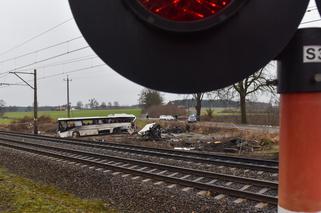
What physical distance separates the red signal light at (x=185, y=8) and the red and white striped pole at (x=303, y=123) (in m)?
0.34

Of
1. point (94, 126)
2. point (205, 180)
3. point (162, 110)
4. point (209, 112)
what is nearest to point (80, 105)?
point (162, 110)

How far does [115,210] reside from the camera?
8.46m

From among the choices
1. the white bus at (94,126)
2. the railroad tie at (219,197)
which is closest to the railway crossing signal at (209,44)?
the railroad tie at (219,197)

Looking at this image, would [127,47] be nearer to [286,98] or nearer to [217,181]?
[286,98]

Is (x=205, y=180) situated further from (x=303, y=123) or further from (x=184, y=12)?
(x=184, y=12)

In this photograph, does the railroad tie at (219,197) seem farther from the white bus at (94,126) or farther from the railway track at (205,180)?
the white bus at (94,126)

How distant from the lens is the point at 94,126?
3747 centimetres

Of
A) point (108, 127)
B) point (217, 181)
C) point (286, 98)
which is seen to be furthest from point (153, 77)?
point (108, 127)

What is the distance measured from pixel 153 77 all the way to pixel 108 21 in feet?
0.70

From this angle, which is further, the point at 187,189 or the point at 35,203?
the point at 187,189

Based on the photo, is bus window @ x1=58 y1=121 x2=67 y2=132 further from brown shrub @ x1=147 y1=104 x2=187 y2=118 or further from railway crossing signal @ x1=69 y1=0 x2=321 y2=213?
brown shrub @ x1=147 y1=104 x2=187 y2=118

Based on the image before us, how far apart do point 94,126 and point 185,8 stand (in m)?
36.9

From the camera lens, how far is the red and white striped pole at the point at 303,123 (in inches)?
53.1

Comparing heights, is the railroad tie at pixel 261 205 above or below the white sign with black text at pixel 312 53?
below
